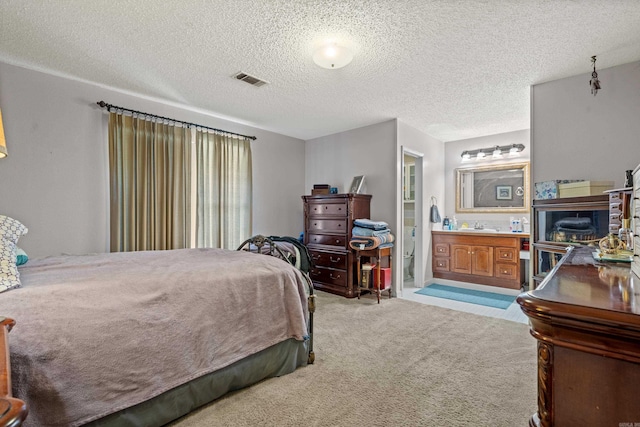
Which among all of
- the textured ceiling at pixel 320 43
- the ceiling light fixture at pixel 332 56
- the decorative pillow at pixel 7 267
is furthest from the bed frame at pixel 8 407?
the ceiling light fixture at pixel 332 56

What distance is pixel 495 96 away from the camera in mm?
3414

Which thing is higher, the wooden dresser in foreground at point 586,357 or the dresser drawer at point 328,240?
the wooden dresser in foreground at point 586,357

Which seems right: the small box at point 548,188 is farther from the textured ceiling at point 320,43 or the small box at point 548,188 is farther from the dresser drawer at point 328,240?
the dresser drawer at point 328,240

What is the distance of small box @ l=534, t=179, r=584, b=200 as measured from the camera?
2861 millimetres

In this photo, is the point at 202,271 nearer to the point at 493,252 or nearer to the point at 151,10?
the point at 151,10

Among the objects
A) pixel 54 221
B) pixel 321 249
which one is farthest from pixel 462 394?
pixel 54 221

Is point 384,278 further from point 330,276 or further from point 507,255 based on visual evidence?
point 507,255

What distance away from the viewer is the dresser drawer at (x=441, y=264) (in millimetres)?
5113

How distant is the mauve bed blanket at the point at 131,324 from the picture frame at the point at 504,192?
4.21 meters

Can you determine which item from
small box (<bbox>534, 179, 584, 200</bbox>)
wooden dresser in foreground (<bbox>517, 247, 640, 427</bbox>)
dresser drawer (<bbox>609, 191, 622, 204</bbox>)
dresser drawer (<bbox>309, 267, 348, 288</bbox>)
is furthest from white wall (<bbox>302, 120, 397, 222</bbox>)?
wooden dresser in foreground (<bbox>517, 247, 640, 427</bbox>)

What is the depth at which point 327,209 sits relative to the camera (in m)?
4.53

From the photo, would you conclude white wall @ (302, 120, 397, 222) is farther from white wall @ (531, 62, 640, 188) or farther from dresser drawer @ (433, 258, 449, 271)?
white wall @ (531, 62, 640, 188)

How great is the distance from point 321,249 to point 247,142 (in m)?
2.01

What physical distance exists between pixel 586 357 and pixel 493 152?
5.06 metres
